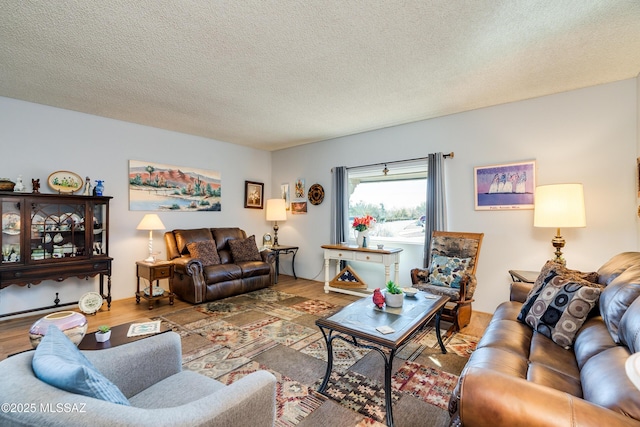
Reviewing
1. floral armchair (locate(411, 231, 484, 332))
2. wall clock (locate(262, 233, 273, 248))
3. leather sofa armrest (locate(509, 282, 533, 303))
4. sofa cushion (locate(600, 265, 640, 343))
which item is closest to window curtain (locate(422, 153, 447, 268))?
floral armchair (locate(411, 231, 484, 332))

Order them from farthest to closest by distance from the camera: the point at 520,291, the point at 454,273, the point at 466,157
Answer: the point at 466,157, the point at 454,273, the point at 520,291

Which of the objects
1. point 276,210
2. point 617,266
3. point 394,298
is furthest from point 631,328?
point 276,210

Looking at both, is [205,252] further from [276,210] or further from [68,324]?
[68,324]

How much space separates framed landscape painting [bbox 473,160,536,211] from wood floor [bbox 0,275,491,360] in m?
1.43

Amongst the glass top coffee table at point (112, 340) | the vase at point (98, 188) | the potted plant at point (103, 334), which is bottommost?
the glass top coffee table at point (112, 340)

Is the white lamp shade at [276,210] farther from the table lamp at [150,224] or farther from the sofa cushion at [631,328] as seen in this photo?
the sofa cushion at [631,328]

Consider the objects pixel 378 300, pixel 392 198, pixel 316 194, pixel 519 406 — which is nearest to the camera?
pixel 519 406

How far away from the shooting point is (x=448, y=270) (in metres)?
3.50

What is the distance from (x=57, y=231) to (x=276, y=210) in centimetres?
322

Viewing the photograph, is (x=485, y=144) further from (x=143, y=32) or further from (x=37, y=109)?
(x=37, y=109)

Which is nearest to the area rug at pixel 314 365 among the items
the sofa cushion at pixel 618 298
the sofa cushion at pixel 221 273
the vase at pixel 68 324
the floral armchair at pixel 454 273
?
the floral armchair at pixel 454 273

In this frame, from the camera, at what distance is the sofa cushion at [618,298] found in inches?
58.8

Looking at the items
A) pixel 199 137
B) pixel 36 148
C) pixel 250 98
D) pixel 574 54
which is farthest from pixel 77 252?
pixel 574 54

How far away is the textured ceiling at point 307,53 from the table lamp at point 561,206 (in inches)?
45.1
